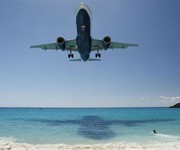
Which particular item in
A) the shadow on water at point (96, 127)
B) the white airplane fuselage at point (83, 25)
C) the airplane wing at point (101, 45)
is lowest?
the shadow on water at point (96, 127)

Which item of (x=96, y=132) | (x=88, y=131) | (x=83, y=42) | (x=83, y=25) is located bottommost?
(x=88, y=131)

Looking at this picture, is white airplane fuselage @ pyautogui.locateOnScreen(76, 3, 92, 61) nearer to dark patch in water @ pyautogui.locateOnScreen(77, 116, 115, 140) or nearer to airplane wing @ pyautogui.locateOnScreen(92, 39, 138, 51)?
airplane wing @ pyautogui.locateOnScreen(92, 39, 138, 51)

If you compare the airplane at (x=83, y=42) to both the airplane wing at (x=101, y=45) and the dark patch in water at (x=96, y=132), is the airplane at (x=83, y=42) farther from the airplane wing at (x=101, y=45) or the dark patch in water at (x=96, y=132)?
the dark patch in water at (x=96, y=132)

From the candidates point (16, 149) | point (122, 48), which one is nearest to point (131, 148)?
point (16, 149)

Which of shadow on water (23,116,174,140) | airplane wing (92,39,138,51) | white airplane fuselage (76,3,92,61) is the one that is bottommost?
shadow on water (23,116,174,140)

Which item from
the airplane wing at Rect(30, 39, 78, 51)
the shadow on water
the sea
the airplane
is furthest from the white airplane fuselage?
the shadow on water

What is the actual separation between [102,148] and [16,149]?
7.36 meters

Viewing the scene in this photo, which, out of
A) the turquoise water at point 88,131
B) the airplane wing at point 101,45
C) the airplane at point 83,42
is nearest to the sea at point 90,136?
the turquoise water at point 88,131

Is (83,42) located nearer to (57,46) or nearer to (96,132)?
(57,46)

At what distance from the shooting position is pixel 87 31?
22.2m

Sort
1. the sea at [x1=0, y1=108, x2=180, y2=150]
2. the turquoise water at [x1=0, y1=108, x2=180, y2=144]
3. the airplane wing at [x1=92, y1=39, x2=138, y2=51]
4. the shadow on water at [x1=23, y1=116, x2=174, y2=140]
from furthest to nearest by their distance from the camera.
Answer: the shadow on water at [x1=23, y1=116, x2=174, y2=140] → the turquoise water at [x1=0, y1=108, x2=180, y2=144] → the airplane wing at [x1=92, y1=39, x2=138, y2=51] → the sea at [x1=0, y1=108, x2=180, y2=150]

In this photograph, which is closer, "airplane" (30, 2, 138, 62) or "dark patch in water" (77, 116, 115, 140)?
"airplane" (30, 2, 138, 62)

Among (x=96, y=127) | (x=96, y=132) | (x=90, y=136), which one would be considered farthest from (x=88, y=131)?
(x=96, y=127)

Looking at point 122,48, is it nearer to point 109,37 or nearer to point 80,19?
point 109,37
